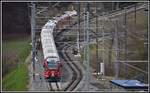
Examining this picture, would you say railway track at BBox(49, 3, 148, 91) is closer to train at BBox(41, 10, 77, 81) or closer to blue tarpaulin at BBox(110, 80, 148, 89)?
train at BBox(41, 10, 77, 81)

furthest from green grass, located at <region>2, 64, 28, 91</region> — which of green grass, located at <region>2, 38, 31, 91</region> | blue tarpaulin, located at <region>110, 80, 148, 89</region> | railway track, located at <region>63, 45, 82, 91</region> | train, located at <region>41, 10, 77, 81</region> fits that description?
blue tarpaulin, located at <region>110, 80, 148, 89</region>

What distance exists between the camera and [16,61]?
204 inches

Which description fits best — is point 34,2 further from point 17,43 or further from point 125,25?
point 125,25

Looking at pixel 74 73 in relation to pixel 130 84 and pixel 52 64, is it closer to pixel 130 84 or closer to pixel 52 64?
pixel 52 64

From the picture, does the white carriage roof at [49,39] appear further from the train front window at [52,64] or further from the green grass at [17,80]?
the green grass at [17,80]

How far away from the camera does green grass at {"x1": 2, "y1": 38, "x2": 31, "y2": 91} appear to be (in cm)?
486

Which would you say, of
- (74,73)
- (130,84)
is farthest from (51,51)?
(130,84)

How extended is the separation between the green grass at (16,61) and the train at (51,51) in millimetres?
215

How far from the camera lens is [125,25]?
5543 mm

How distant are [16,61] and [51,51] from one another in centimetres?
43

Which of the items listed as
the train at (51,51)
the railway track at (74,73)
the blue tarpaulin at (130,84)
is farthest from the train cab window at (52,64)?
the blue tarpaulin at (130,84)

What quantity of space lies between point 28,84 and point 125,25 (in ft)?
4.97

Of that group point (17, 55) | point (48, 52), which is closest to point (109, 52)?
point (48, 52)

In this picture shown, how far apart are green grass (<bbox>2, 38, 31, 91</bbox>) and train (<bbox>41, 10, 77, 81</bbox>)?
0.21m
